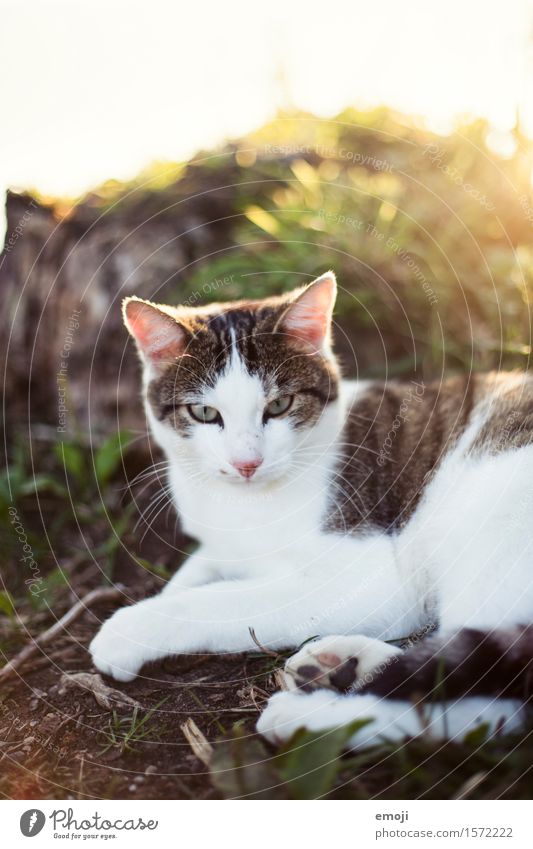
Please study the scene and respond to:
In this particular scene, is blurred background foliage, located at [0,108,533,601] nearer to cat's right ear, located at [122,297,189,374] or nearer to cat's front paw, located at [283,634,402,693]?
cat's right ear, located at [122,297,189,374]

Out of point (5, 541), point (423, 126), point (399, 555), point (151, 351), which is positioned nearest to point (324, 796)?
point (399, 555)

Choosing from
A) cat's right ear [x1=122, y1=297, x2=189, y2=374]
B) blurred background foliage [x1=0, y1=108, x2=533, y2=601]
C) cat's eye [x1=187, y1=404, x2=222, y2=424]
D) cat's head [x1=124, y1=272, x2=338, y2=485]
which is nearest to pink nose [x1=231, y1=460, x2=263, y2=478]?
cat's head [x1=124, y1=272, x2=338, y2=485]

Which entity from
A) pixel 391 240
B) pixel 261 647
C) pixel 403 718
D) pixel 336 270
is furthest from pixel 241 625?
pixel 391 240

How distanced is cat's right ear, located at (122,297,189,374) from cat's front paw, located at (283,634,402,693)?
1.25 m

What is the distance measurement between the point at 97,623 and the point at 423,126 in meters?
3.78

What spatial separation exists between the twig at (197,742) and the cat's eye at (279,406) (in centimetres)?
113

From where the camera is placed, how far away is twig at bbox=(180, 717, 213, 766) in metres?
1.92

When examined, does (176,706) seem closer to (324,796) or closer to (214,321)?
(324,796)

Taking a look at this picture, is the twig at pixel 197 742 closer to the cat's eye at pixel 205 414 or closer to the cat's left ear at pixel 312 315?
the cat's eye at pixel 205 414

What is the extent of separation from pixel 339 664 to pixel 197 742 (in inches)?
19.7

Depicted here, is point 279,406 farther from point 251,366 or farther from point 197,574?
point 197,574

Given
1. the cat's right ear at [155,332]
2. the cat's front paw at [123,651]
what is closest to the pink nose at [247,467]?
the cat's right ear at [155,332]

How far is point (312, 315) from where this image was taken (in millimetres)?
2580

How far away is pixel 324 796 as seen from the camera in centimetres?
177
